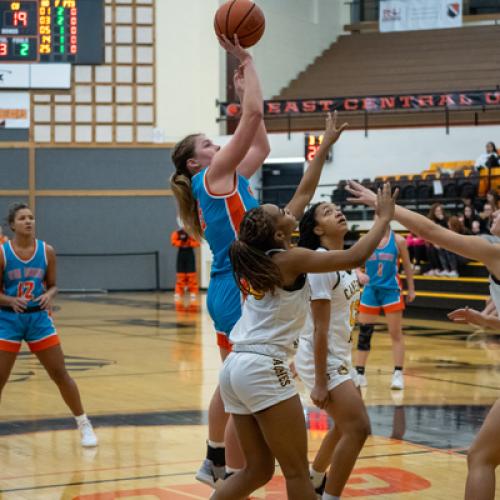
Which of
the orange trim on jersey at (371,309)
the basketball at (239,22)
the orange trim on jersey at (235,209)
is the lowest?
the orange trim on jersey at (371,309)

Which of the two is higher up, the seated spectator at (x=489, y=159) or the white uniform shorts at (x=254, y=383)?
the seated spectator at (x=489, y=159)

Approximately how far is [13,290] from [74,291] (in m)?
17.6

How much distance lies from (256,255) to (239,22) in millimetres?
1382

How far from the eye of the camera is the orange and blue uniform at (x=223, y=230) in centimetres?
468

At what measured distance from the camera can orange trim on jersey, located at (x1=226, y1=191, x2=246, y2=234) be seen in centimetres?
466

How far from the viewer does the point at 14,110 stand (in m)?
23.7

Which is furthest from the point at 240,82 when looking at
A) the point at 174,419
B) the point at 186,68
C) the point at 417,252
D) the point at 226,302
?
the point at 186,68

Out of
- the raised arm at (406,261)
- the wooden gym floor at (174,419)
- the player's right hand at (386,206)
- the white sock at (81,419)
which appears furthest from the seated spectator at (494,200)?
the player's right hand at (386,206)

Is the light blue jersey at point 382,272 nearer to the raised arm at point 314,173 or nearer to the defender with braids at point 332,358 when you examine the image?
the defender with braids at point 332,358

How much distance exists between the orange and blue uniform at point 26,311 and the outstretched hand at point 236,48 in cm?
259

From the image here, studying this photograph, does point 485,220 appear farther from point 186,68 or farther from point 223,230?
point 223,230

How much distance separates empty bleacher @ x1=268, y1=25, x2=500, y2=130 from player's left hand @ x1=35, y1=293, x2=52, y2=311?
1745cm

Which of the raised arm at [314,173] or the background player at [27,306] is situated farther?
the background player at [27,306]

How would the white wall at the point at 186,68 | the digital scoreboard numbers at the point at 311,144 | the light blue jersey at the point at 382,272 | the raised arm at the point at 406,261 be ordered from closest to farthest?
1. the light blue jersey at the point at 382,272
2. the raised arm at the point at 406,261
3. the digital scoreboard numbers at the point at 311,144
4. the white wall at the point at 186,68
